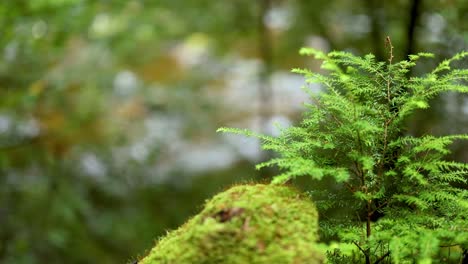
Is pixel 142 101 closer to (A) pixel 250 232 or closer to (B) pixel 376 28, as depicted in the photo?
(B) pixel 376 28

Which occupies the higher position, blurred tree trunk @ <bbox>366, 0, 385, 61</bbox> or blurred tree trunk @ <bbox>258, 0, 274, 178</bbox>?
blurred tree trunk @ <bbox>258, 0, 274, 178</bbox>

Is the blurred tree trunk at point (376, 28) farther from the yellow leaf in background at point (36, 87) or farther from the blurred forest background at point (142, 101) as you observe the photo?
the yellow leaf in background at point (36, 87)

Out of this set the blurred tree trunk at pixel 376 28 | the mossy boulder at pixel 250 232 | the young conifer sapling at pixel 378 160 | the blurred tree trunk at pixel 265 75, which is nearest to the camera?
the mossy boulder at pixel 250 232

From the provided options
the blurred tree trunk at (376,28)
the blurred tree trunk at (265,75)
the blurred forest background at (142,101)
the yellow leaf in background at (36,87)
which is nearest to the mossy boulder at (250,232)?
the blurred forest background at (142,101)

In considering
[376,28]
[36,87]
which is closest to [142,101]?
[36,87]

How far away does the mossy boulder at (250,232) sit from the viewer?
1.52 metres

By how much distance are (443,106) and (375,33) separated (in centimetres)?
125

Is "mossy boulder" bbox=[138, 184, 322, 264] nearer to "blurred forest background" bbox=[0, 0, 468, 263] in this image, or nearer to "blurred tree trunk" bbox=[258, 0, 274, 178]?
"blurred forest background" bbox=[0, 0, 468, 263]

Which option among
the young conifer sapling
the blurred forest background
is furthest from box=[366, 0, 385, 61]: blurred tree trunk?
the young conifer sapling

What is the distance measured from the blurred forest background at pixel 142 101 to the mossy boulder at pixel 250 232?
2992 mm

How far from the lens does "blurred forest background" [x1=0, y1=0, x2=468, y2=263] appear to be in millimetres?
5117

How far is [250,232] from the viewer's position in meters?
1.55

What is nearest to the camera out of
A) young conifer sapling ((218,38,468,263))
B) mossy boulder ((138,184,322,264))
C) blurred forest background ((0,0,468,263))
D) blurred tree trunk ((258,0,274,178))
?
mossy boulder ((138,184,322,264))

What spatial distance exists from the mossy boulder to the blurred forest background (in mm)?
2992
